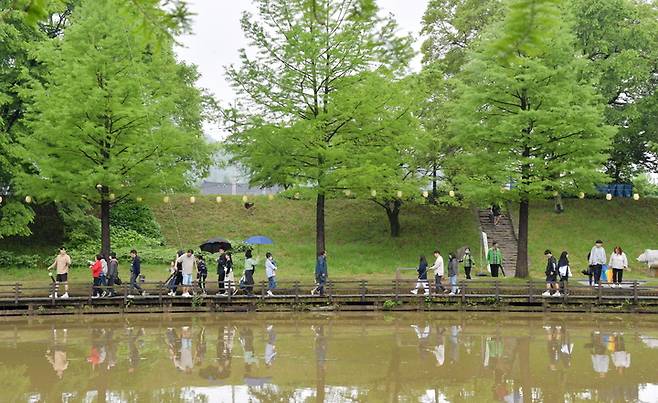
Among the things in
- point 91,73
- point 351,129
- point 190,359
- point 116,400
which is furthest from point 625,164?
point 116,400

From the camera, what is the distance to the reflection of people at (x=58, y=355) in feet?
45.2

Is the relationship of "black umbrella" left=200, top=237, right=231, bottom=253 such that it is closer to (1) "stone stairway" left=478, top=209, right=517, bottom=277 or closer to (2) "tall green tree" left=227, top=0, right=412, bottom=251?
(2) "tall green tree" left=227, top=0, right=412, bottom=251

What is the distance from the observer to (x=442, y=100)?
34.9 meters

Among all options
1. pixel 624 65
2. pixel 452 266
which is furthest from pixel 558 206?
pixel 452 266

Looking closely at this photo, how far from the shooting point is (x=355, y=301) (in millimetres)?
22250

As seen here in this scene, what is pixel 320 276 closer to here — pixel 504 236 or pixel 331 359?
pixel 331 359

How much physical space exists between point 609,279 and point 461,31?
21.8m

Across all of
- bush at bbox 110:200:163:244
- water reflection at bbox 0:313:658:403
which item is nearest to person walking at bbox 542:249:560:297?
water reflection at bbox 0:313:658:403

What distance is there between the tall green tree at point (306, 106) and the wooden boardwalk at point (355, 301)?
423 centimetres

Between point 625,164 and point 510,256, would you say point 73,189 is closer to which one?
point 510,256

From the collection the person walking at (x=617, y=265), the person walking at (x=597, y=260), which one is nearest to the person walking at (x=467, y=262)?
the person walking at (x=597, y=260)

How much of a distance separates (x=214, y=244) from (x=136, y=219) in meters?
7.60

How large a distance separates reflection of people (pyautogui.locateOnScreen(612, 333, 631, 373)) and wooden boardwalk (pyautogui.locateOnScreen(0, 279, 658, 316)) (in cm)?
460

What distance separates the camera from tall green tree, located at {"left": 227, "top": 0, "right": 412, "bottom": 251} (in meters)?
24.2
